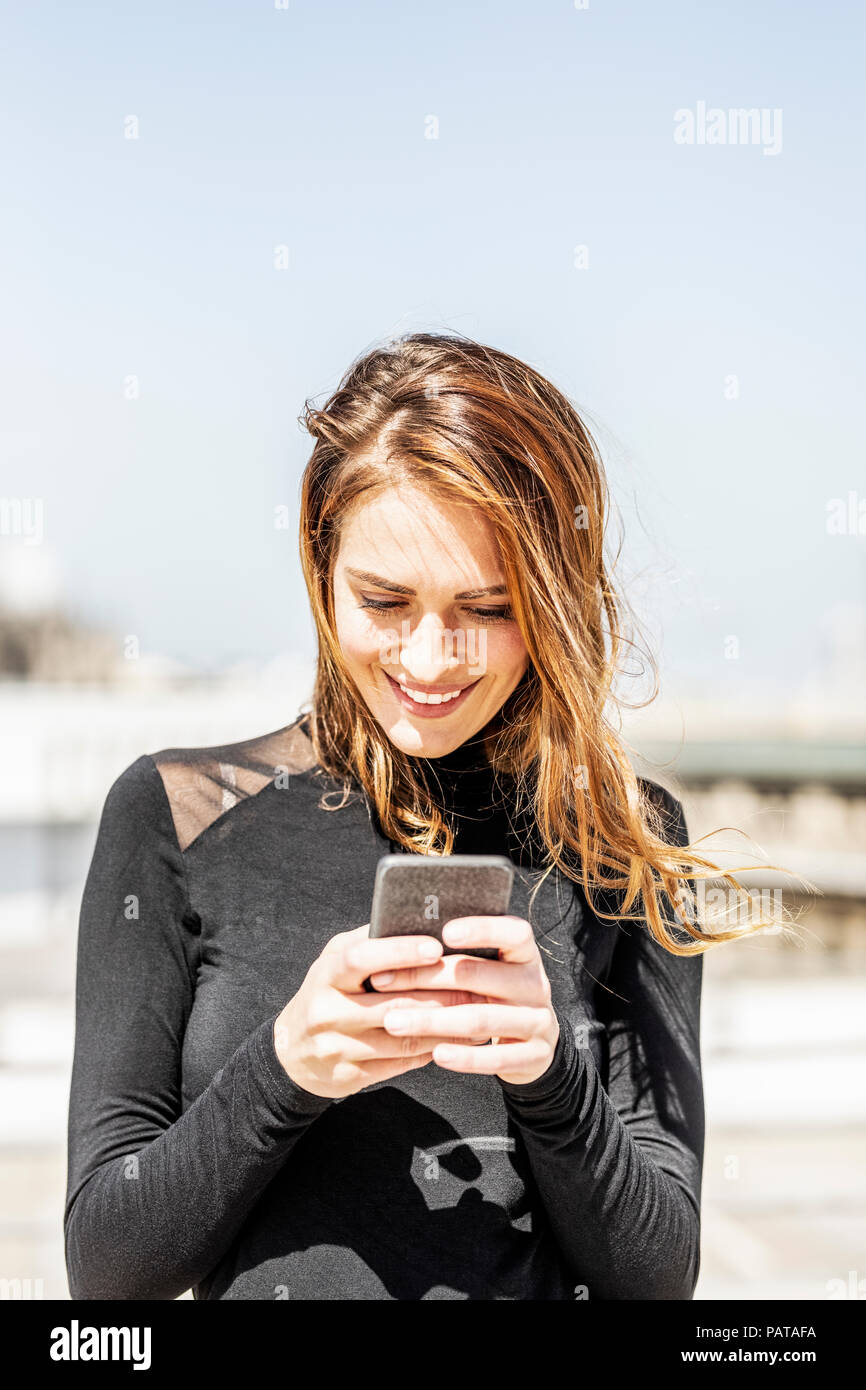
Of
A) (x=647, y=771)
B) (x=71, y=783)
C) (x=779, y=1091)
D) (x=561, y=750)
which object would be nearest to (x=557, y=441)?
(x=561, y=750)

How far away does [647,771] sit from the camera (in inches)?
88.2

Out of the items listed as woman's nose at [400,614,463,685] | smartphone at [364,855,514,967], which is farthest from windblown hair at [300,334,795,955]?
smartphone at [364,855,514,967]

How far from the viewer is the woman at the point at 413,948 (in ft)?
4.53

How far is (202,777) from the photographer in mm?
1666

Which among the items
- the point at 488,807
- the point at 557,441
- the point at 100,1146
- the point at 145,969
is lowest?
the point at 100,1146

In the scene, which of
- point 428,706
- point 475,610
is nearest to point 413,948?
point 428,706

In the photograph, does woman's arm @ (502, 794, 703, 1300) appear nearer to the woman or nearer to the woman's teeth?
the woman

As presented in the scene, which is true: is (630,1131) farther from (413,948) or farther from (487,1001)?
→ (413,948)

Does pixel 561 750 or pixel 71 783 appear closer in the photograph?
pixel 561 750

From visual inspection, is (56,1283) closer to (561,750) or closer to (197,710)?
(561,750)

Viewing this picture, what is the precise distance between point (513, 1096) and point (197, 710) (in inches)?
286

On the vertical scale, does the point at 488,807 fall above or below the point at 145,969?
above

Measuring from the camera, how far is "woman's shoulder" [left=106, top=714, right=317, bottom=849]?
1.61 meters

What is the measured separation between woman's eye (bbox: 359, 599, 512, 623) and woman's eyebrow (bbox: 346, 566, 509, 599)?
2cm
